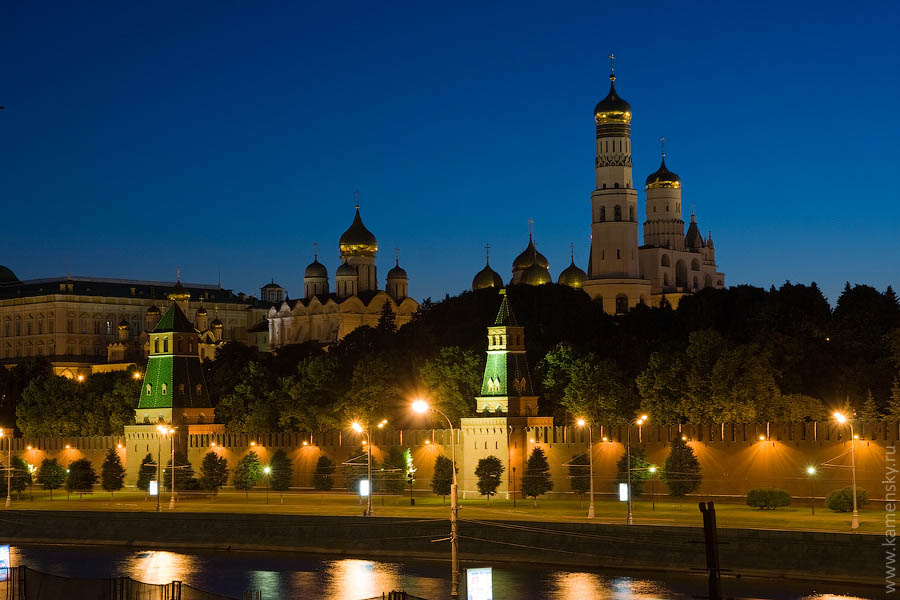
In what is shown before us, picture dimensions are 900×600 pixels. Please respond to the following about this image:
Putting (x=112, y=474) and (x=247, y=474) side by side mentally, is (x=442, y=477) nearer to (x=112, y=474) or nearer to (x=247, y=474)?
(x=247, y=474)

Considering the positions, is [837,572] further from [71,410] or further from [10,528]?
[71,410]

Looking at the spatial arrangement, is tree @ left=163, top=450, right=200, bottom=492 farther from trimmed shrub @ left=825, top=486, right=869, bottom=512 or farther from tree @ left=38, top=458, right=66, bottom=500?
trimmed shrub @ left=825, top=486, right=869, bottom=512

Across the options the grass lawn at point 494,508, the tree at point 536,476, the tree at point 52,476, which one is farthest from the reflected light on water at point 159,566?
the tree at point 52,476

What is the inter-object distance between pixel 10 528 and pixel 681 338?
Answer: 35.3 m

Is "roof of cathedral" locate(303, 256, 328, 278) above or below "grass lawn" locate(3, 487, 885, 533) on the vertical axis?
above

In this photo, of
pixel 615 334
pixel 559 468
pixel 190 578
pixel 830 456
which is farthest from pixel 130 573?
pixel 615 334

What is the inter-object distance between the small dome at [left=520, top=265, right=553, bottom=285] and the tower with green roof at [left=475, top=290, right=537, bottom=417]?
175 ft

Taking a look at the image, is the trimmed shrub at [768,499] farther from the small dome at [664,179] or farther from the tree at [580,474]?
the small dome at [664,179]

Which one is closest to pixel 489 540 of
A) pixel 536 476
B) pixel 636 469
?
pixel 636 469

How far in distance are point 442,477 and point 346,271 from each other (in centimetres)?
7850

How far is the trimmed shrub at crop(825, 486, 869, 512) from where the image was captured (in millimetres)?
56469

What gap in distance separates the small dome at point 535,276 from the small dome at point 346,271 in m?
25.0

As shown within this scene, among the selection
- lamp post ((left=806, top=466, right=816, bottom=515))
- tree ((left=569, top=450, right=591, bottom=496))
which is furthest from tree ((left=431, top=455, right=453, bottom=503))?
lamp post ((left=806, top=466, right=816, bottom=515))

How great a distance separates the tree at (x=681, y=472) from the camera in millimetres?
64375
